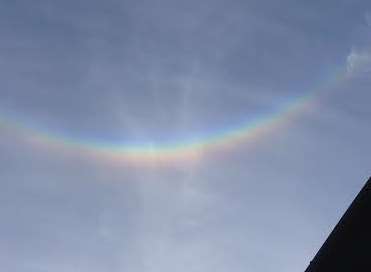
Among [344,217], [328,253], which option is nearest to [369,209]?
[344,217]

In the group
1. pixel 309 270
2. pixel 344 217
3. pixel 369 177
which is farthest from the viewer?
pixel 309 270

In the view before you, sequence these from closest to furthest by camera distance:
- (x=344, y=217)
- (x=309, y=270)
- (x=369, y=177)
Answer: (x=369, y=177)
(x=344, y=217)
(x=309, y=270)

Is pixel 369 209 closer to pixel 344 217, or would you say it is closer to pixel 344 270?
pixel 344 217

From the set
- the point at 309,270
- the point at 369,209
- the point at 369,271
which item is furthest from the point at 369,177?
the point at 309,270

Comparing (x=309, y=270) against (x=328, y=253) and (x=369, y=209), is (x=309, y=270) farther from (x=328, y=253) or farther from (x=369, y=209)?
(x=369, y=209)

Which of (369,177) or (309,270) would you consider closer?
(369,177)

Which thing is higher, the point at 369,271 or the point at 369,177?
the point at 369,177
